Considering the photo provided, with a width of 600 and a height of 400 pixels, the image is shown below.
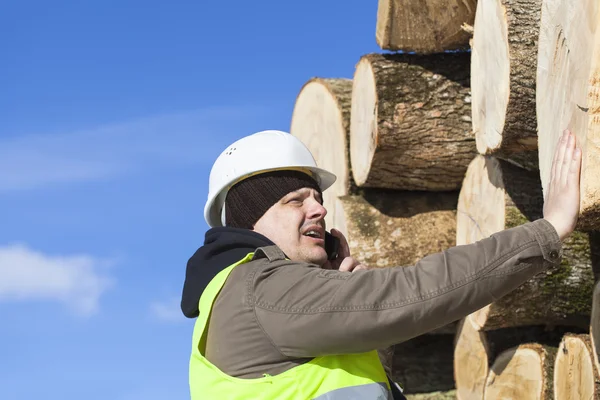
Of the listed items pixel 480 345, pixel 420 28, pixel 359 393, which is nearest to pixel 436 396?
pixel 480 345

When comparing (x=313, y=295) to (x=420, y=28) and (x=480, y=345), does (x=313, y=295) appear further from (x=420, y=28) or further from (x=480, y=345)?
(x=420, y=28)

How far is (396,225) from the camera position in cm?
491

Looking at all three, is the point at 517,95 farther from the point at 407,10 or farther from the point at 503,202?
the point at 407,10

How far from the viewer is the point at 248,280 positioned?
2.47 meters

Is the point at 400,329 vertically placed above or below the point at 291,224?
below

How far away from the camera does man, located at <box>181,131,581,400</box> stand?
91.0 inches

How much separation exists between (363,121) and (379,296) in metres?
2.55

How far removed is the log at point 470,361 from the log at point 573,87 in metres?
1.54

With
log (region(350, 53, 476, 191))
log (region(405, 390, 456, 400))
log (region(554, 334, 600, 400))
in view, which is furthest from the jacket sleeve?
log (region(405, 390, 456, 400))

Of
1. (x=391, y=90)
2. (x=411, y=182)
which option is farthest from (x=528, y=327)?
(x=391, y=90)

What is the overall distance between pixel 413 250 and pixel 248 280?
2485 mm

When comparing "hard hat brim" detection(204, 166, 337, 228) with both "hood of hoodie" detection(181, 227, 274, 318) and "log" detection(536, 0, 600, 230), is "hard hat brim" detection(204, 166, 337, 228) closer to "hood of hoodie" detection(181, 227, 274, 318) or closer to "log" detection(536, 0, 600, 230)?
"hood of hoodie" detection(181, 227, 274, 318)

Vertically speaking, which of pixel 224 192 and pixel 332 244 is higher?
pixel 224 192

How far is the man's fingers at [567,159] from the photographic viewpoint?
2.65m
